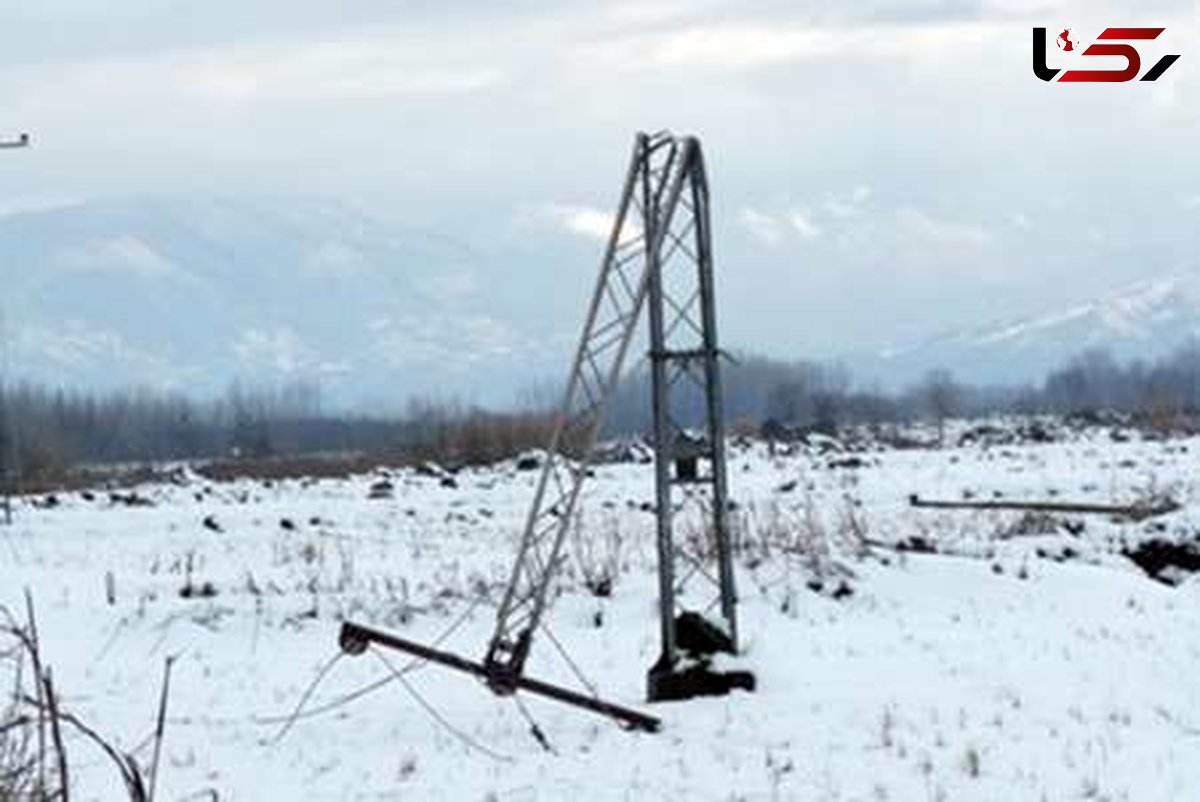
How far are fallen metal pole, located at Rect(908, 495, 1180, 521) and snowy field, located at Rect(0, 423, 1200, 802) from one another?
0.66m

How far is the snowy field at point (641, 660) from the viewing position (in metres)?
11.6

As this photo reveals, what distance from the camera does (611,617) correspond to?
18.0 m

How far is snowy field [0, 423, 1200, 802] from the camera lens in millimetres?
11625

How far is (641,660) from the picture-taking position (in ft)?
52.0

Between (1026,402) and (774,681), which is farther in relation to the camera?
(1026,402)

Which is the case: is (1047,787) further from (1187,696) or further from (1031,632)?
(1031,632)

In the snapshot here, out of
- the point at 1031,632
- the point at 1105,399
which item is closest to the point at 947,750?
the point at 1031,632

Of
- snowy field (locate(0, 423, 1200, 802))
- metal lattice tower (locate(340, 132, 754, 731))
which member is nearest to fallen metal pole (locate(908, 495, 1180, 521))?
snowy field (locate(0, 423, 1200, 802))

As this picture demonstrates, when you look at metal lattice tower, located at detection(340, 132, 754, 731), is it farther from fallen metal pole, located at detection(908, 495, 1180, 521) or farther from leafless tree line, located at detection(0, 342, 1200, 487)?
leafless tree line, located at detection(0, 342, 1200, 487)

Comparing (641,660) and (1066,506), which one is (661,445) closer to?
(641,660)

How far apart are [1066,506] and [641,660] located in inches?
565

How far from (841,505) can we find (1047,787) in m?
19.2

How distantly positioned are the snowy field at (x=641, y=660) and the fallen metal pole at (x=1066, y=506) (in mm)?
656

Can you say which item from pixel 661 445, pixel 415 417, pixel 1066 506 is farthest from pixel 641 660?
pixel 415 417
